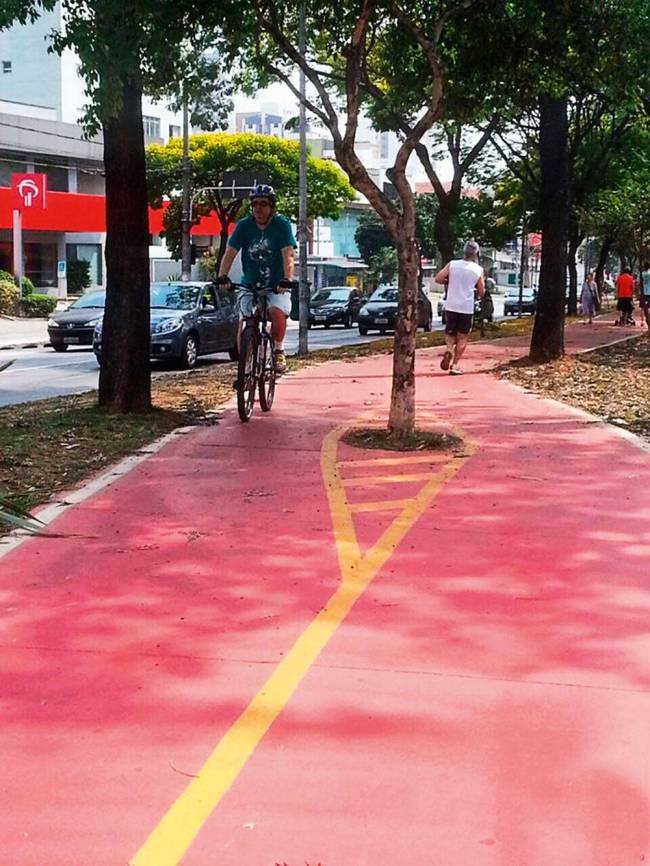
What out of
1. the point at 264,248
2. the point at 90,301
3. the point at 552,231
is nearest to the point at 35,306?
the point at 90,301

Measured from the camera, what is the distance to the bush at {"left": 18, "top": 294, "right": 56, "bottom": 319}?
43562 mm

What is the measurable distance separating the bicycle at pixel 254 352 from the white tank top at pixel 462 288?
5155 millimetres

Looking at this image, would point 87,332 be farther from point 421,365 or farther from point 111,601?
point 111,601

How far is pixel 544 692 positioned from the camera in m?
Answer: 4.13

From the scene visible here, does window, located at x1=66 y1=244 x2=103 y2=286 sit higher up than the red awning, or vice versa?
the red awning

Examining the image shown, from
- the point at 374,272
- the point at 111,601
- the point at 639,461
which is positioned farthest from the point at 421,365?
the point at 374,272

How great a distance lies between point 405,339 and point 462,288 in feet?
19.7

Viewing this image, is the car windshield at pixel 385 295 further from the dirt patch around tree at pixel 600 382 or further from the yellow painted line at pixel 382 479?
the yellow painted line at pixel 382 479

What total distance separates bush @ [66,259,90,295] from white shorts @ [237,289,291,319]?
45238 mm

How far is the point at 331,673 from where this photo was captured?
4285 mm

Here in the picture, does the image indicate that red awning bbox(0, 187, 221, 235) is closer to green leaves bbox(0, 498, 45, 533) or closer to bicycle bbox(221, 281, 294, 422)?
bicycle bbox(221, 281, 294, 422)

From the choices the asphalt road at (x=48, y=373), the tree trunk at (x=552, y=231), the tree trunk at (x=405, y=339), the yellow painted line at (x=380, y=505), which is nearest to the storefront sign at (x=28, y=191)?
the asphalt road at (x=48, y=373)

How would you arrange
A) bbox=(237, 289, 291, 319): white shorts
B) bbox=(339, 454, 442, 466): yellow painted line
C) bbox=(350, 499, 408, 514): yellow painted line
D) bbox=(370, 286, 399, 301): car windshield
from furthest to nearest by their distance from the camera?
bbox=(370, 286, 399, 301): car windshield < bbox=(237, 289, 291, 319): white shorts < bbox=(339, 454, 442, 466): yellow painted line < bbox=(350, 499, 408, 514): yellow painted line

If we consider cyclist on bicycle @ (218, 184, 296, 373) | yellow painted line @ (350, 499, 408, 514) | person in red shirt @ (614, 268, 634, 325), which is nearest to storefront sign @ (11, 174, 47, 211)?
person in red shirt @ (614, 268, 634, 325)
